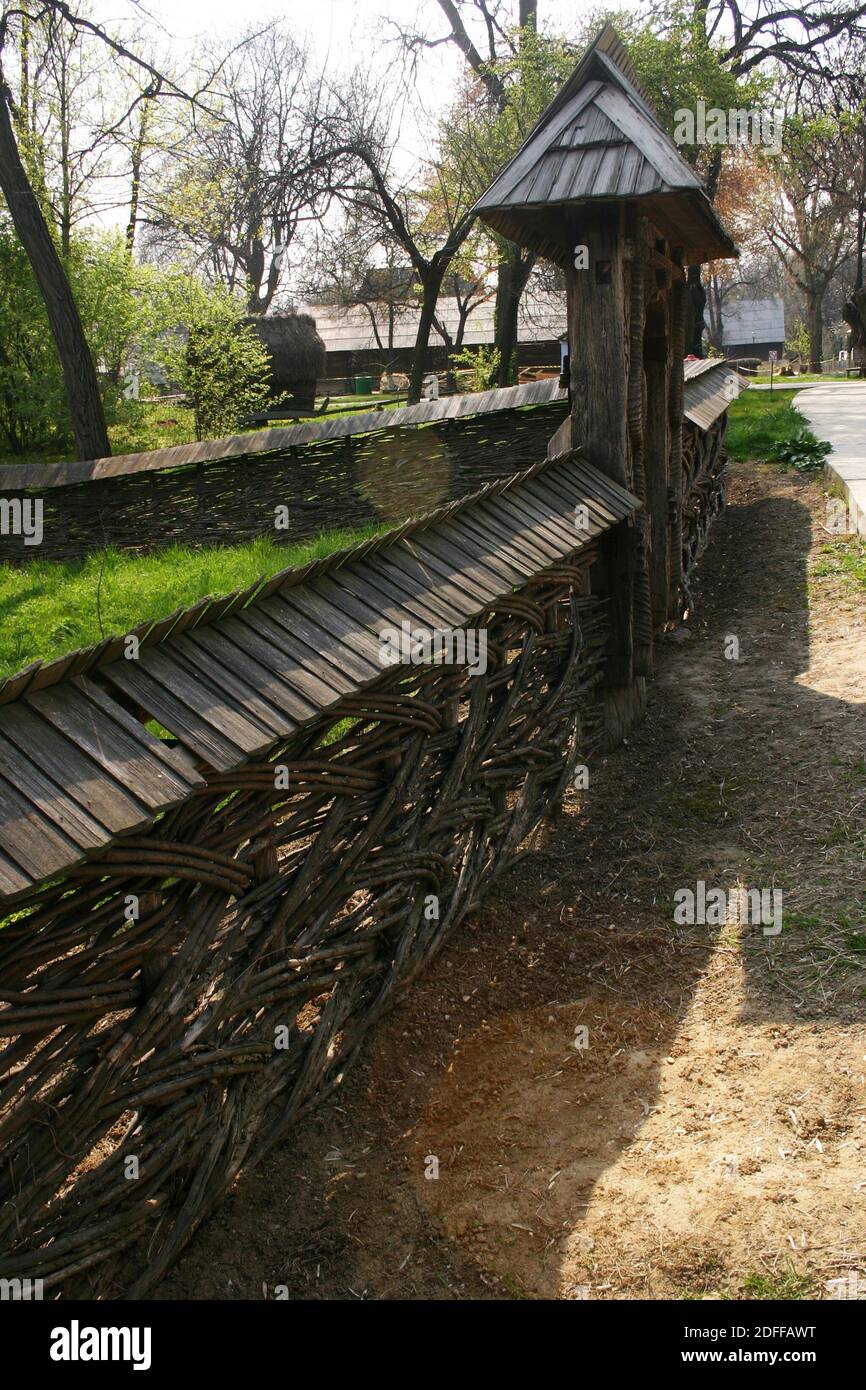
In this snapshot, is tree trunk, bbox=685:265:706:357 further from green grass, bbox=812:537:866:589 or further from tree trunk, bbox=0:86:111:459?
green grass, bbox=812:537:866:589

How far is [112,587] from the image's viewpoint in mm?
8781

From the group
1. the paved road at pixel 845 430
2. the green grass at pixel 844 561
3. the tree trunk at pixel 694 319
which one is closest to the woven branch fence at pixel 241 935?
the green grass at pixel 844 561

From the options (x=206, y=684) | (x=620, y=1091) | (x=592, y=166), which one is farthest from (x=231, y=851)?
(x=592, y=166)

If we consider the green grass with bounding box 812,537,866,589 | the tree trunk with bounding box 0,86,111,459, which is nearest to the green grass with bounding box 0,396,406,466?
the tree trunk with bounding box 0,86,111,459

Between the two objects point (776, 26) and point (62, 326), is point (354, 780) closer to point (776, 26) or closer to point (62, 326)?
point (62, 326)

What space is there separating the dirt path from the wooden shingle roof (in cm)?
300

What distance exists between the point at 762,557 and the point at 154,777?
28.2 feet

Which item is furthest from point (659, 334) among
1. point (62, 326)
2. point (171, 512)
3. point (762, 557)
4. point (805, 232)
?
point (805, 232)

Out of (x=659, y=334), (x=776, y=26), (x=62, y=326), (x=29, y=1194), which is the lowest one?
(x=29, y=1194)

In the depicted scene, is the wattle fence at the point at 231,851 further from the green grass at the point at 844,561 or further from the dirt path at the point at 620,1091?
the green grass at the point at 844,561

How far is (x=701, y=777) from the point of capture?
5980 mm

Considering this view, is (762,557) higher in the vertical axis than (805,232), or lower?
lower

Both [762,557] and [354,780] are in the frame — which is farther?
[762,557]

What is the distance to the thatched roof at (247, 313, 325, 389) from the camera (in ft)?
82.8
